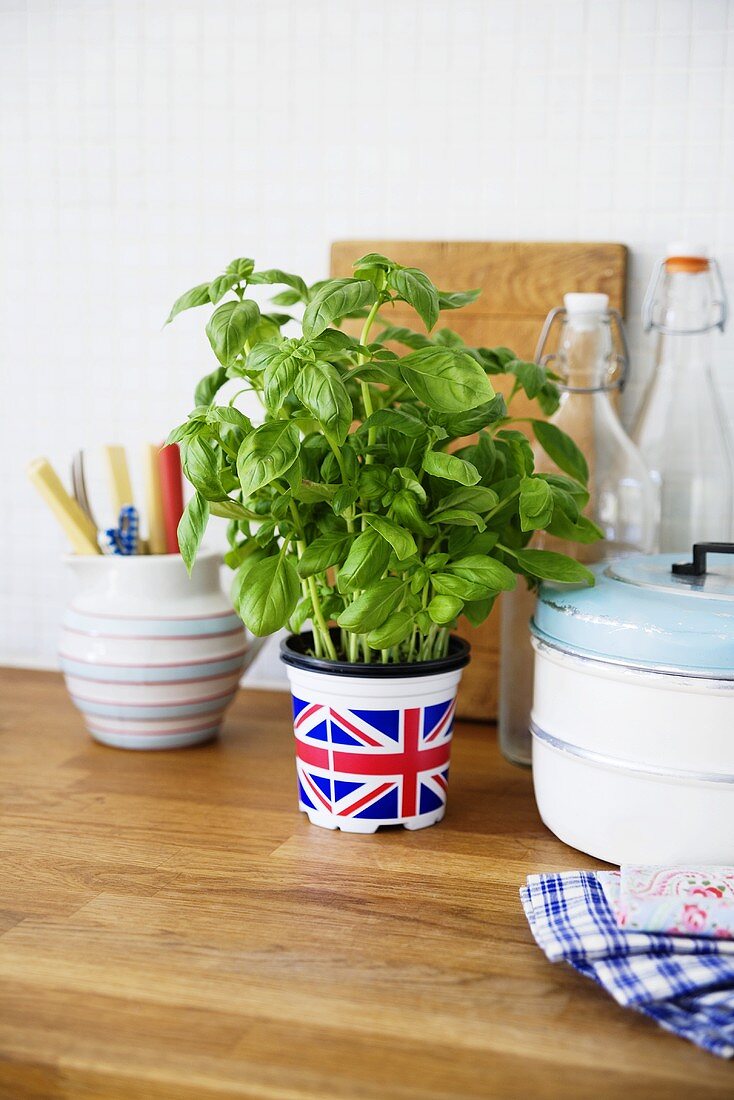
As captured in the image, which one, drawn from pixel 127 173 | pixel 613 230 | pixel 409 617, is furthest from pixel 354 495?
pixel 127 173

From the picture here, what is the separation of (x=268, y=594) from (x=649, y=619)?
0.26 m

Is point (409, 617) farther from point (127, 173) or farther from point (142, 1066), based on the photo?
point (127, 173)

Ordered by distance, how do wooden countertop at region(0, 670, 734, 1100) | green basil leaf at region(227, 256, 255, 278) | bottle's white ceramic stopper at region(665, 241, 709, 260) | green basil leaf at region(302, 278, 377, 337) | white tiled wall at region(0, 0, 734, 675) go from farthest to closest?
white tiled wall at region(0, 0, 734, 675)
bottle's white ceramic stopper at region(665, 241, 709, 260)
green basil leaf at region(227, 256, 255, 278)
green basil leaf at region(302, 278, 377, 337)
wooden countertop at region(0, 670, 734, 1100)

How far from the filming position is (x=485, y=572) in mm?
737

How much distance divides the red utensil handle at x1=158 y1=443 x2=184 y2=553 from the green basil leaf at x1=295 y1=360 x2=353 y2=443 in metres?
0.33

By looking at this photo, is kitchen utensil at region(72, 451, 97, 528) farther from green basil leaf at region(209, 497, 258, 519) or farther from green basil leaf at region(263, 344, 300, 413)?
green basil leaf at region(263, 344, 300, 413)

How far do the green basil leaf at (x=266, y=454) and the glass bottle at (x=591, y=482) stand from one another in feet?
1.10

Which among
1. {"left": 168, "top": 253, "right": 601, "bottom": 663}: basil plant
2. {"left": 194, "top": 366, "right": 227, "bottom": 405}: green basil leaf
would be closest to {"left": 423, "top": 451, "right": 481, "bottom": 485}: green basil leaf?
{"left": 168, "top": 253, "right": 601, "bottom": 663}: basil plant

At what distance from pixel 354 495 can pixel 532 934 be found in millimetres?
308

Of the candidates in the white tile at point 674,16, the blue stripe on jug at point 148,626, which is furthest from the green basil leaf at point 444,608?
the white tile at point 674,16

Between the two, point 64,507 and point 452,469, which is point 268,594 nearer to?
point 452,469

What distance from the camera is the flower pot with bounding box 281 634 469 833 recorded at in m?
0.79

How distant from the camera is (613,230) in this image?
1.07 m

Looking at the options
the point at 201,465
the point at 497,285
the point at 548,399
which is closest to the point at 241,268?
the point at 201,465
